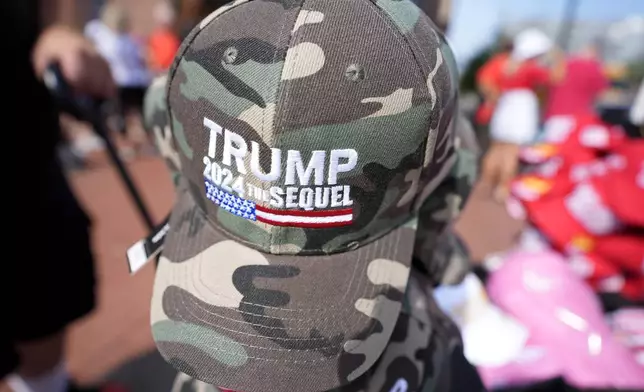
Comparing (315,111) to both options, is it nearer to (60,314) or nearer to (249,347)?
(249,347)

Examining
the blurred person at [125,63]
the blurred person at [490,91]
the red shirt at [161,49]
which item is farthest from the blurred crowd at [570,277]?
the red shirt at [161,49]

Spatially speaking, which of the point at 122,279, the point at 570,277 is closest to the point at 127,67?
the point at 122,279

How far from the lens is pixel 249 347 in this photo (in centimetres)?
68

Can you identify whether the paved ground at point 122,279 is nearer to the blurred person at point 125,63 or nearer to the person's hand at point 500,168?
the person's hand at point 500,168

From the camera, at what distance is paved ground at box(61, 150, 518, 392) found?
1.89 meters

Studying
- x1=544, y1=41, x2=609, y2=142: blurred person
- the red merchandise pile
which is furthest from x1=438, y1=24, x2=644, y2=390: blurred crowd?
x1=544, y1=41, x2=609, y2=142: blurred person

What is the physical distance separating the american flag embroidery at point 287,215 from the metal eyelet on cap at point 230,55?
17 cm

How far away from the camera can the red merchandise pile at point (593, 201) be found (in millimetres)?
1586

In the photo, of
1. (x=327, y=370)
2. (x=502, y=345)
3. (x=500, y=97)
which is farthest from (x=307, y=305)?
(x=500, y=97)

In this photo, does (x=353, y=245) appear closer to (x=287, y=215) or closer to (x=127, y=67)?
Result: (x=287, y=215)

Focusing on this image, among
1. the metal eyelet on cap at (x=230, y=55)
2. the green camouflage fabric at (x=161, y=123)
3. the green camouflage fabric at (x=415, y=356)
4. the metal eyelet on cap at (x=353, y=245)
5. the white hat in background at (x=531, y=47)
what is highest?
the metal eyelet on cap at (x=230, y=55)

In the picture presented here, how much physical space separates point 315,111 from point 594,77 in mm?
4431

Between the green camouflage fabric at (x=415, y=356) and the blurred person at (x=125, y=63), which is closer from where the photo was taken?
the green camouflage fabric at (x=415, y=356)

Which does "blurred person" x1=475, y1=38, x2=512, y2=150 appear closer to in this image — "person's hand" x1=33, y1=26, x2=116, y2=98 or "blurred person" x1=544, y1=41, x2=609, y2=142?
"blurred person" x1=544, y1=41, x2=609, y2=142
